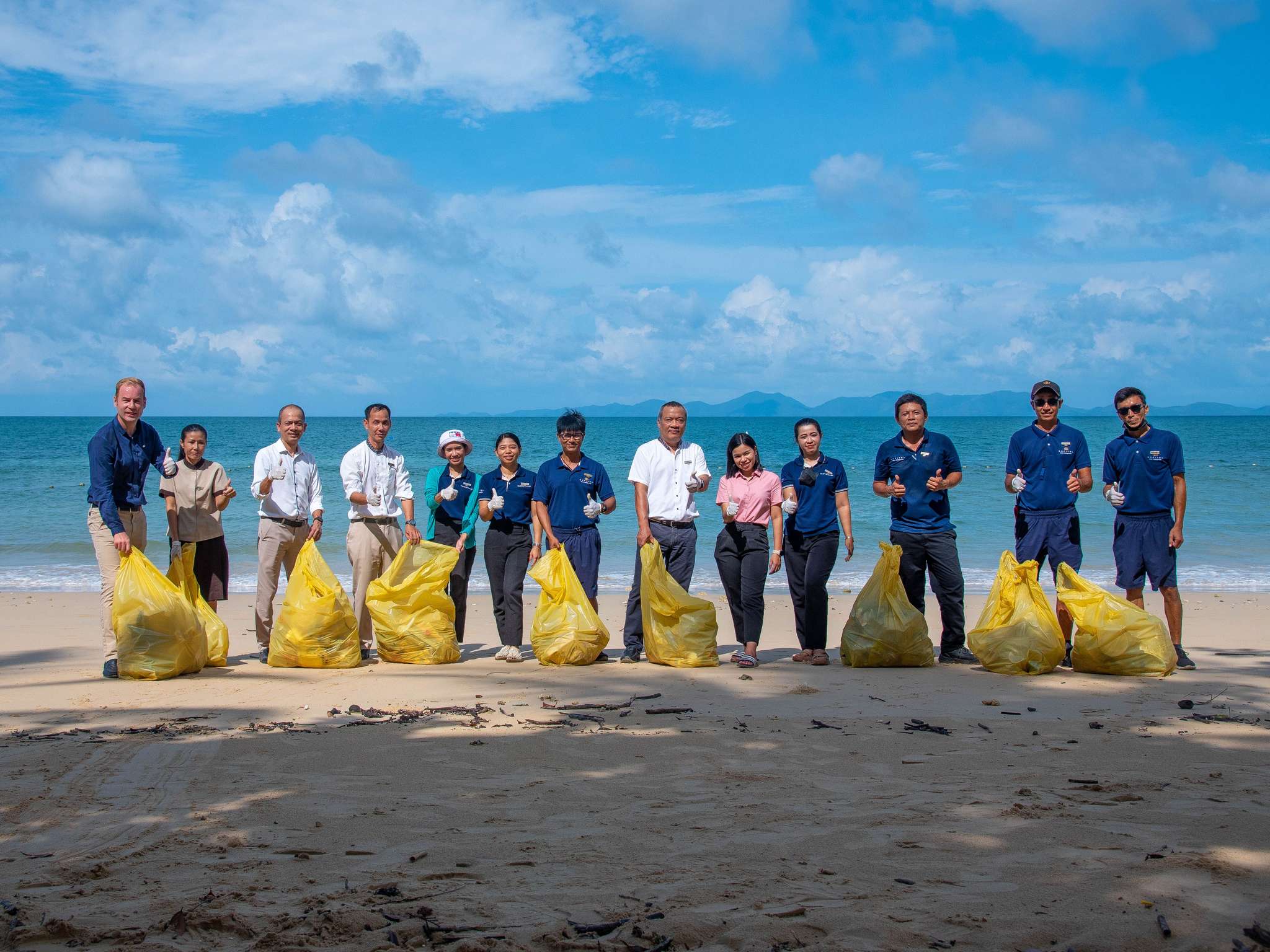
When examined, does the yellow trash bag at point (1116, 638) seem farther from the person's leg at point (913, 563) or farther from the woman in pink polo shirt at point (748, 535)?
the woman in pink polo shirt at point (748, 535)

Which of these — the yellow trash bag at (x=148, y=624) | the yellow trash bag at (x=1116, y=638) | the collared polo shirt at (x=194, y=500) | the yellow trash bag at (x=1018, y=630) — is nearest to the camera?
the yellow trash bag at (x=148, y=624)

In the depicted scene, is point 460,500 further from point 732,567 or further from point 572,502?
point 732,567

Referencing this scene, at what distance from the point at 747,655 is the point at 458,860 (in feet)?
12.1

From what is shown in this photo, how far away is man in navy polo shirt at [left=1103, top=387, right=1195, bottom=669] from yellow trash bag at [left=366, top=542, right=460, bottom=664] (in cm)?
415

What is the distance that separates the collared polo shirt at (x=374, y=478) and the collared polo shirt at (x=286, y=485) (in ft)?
0.69

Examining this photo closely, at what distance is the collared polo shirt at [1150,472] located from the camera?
6.31 m

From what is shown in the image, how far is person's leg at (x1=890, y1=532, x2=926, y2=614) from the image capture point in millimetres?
6629

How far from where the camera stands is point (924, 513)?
261 inches

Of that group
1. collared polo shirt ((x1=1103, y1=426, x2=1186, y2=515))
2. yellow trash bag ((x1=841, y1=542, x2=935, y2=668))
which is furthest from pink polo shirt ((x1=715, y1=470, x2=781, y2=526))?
collared polo shirt ((x1=1103, y1=426, x2=1186, y2=515))

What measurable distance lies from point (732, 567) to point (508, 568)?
1493 millimetres

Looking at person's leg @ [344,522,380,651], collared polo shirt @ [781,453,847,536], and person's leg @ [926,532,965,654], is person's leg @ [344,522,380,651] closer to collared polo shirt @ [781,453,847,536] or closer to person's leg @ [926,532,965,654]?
collared polo shirt @ [781,453,847,536]

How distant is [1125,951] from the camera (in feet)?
7.97

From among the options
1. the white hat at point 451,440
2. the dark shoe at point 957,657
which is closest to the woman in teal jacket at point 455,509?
the white hat at point 451,440

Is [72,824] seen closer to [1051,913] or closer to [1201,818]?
[1051,913]
